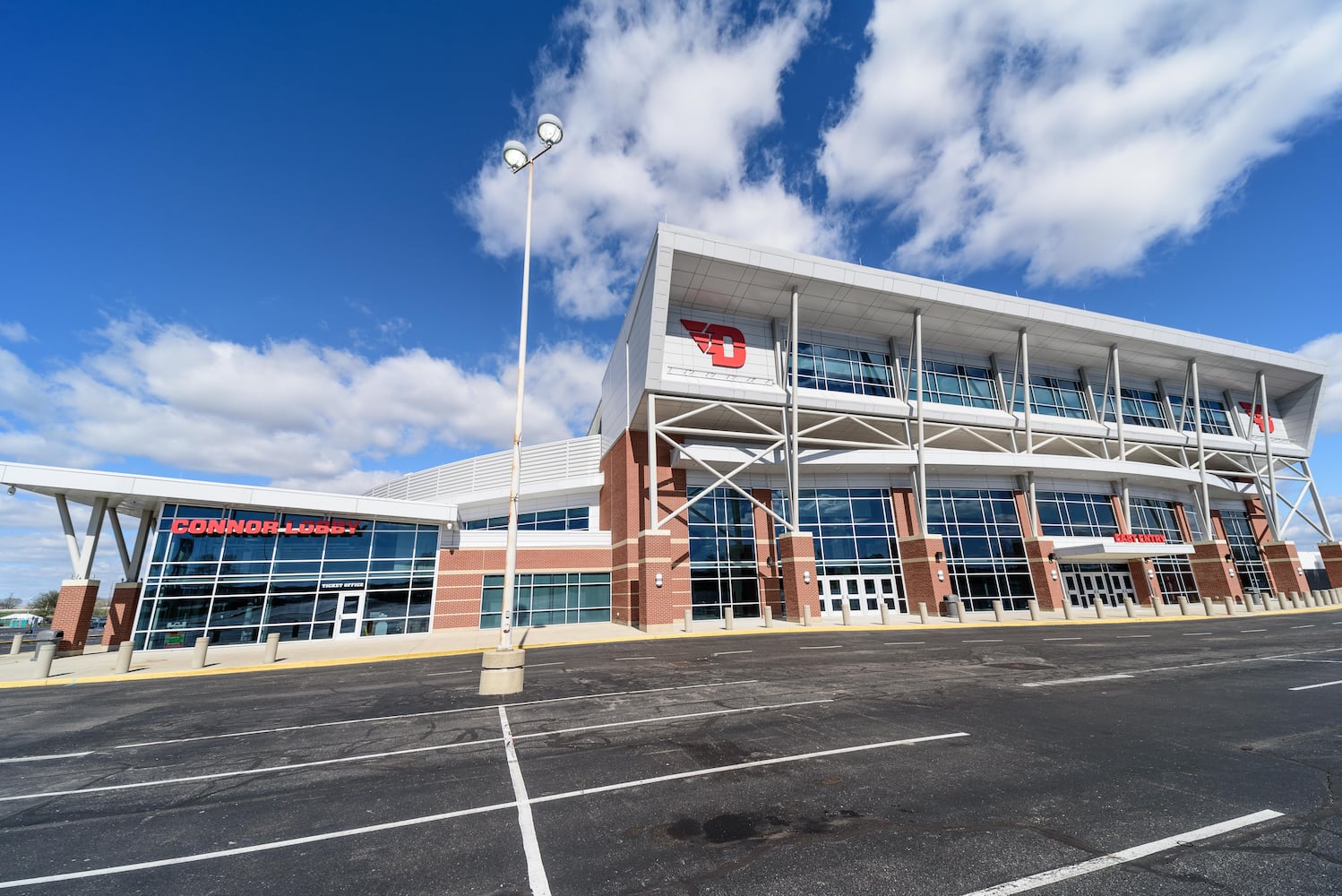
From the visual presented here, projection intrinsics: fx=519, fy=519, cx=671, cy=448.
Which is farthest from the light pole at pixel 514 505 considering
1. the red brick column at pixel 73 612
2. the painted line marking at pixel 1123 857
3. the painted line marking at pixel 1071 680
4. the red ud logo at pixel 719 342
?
the red brick column at pixel 73 612

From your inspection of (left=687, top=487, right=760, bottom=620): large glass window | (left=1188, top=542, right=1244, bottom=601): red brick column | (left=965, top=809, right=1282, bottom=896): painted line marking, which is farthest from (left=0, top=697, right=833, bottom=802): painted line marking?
(left=1188, top=542, right=1244, bottom=601): red brick column

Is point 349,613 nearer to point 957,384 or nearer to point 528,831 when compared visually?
point 528,831

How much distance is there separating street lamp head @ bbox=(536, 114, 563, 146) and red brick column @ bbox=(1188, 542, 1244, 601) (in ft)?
154

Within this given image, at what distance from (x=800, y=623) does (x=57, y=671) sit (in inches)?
1098

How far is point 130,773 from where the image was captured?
680 cm

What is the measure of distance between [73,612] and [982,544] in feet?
149

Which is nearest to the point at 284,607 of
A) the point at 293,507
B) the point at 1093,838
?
the point at 293,507

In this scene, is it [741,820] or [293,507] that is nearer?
[741,820]

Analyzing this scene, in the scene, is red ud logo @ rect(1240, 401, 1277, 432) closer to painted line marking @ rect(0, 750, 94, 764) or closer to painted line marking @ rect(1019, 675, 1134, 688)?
painted line marking @ rect(1019, 675, 1134, 688)

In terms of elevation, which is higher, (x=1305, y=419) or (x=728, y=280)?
(x=728, y=280)

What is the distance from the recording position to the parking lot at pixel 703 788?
386 cm

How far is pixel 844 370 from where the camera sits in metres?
33.4

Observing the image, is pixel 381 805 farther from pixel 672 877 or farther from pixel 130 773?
pixel 130 773

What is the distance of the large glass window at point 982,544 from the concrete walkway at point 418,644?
1.48 meters
